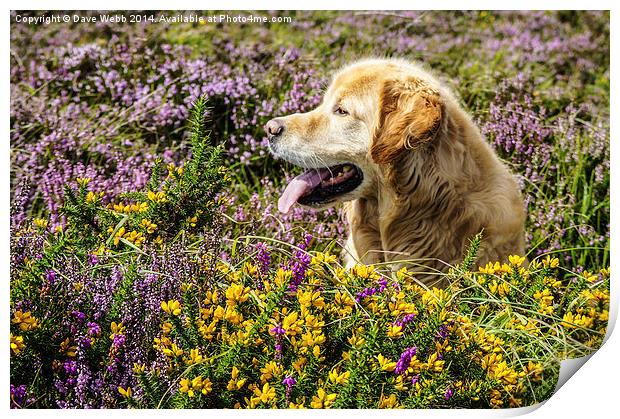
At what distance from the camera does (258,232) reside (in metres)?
3.71

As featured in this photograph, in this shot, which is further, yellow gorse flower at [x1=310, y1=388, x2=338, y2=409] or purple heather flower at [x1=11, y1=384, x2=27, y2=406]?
purple heather flower at [x1=11, y1=384, x2=27, y2=406]

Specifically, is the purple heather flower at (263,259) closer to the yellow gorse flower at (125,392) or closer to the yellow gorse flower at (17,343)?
the yellow gorse flower at (125,392)

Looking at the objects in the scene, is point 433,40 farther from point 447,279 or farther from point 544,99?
point 447,279

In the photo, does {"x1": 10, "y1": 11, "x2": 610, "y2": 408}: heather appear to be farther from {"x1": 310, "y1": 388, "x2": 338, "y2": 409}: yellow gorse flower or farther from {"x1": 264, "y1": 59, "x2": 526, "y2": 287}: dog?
{"x1": 264, "y1": 59, "x2": 526, "y2": 287}: dog

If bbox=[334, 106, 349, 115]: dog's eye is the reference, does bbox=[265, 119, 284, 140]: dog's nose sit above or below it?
below

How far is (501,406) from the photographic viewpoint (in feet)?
10.2

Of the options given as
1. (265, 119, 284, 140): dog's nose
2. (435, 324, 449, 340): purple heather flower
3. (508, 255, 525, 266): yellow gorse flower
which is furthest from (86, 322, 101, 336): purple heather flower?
(508, 255, 525, 266): yellow gorse flower

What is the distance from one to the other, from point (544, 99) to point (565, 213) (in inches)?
28.1

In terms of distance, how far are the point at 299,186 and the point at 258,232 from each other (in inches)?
11.8

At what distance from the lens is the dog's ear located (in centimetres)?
335

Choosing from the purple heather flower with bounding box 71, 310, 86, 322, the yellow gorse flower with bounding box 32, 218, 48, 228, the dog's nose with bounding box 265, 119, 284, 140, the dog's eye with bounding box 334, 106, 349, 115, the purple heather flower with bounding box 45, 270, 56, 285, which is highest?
the dog's eye with bounding box 334, 106, 349, 115

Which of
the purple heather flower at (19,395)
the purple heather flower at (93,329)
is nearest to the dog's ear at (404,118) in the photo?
Result: the purple heather flower at (93,329)

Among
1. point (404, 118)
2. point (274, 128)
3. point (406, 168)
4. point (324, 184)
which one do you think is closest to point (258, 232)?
point (324, 184)
